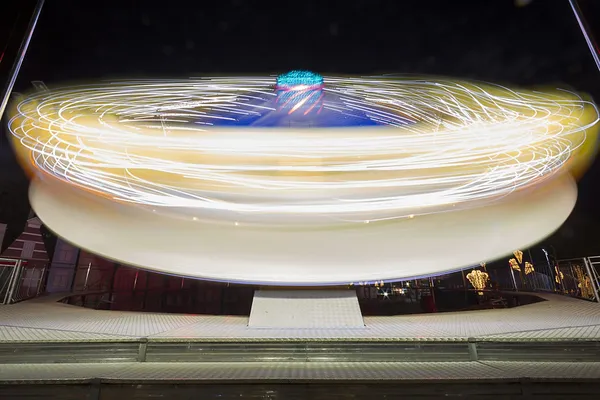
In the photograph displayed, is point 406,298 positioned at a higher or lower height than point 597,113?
lower

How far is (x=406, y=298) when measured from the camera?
7199 millimetres

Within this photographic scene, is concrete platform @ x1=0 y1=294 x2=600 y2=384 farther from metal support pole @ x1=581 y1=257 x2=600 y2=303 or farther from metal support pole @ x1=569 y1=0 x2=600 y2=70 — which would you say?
metal support pole @ x1=581 y1=257 x2=600 y2=303

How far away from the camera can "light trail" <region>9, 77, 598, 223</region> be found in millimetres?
4223

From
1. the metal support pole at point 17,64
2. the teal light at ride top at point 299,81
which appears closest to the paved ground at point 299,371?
the metal support pole at point 17,64

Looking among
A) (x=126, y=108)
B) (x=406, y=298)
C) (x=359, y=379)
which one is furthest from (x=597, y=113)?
(x=126, y=108)

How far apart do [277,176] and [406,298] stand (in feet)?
16.6

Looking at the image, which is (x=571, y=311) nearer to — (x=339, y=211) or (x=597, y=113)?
(x=597, y=113)

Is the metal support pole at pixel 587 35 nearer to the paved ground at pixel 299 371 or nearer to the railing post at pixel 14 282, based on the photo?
the paved ground at pixel 299 371

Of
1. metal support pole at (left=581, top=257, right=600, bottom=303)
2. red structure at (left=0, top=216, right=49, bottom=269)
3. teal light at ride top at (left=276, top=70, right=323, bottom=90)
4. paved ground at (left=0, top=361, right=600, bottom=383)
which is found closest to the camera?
paved ground at (left=0, top=361, right=600, bottom=383)

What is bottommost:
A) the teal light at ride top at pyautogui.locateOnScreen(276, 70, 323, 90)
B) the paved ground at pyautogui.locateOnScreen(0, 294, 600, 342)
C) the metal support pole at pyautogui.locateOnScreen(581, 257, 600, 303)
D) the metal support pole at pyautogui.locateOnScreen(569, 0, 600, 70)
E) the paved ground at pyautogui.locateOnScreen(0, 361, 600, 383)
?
the paved ground at pyautogui.locateOnScreen(0, 361, 600, 383)

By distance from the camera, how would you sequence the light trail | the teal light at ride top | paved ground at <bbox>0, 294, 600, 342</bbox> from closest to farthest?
paved ground at <bbox>0, 294, 600, 342</bbox>
the light trail
the teal light at ride top

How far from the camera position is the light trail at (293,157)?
4223 millimetres

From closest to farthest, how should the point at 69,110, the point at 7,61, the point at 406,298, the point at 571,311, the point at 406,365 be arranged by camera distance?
the point at 406,365
the point at 7,61
the point at 571,311
the point at 69,110
the point at 406,298

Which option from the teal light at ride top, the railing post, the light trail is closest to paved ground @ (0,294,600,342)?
the light trail
